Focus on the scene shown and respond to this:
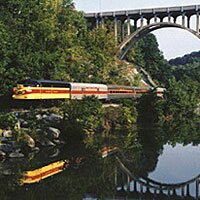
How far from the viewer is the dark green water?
16578 millimetres

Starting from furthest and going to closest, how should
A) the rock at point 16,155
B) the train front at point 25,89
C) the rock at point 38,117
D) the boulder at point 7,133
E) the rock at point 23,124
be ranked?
the train front at point 25,89
the rock at point 38,117
the rock at point 23,124
the boulder at point 7,133
the rock at point 16,155

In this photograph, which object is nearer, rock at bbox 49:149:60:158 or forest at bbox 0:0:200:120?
rock at bbox 49:149:60:158

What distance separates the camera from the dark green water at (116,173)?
16578 mm

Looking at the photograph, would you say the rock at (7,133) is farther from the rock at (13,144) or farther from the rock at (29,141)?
the rock at (29,141)

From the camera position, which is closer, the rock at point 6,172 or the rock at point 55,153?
the rock at point 6,172

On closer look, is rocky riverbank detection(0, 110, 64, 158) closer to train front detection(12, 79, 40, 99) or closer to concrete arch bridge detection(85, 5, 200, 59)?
train front detection(12, 79, 40, 99)

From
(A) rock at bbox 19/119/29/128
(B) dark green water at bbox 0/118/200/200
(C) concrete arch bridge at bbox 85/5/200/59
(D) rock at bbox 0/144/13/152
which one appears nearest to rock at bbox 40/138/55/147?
(B) dark green water at bbox 0/118/200/200

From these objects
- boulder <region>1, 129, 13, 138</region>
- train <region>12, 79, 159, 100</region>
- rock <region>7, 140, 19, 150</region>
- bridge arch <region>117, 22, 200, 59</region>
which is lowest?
rock <region>7, 140, 19, 150</region>

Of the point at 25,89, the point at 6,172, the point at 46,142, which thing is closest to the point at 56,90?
the point at 25,89

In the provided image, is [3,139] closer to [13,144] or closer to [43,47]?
[13,144]

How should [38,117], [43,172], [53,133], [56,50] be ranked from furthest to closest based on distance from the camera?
[56,50]
[38,117]
[53,133]
[43,172]

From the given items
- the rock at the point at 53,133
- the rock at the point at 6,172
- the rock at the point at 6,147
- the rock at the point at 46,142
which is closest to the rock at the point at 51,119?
the rock at the point at 53,133

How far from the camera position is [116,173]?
20594mm

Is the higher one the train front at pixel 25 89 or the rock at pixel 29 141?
the train front at pixel 25 89
